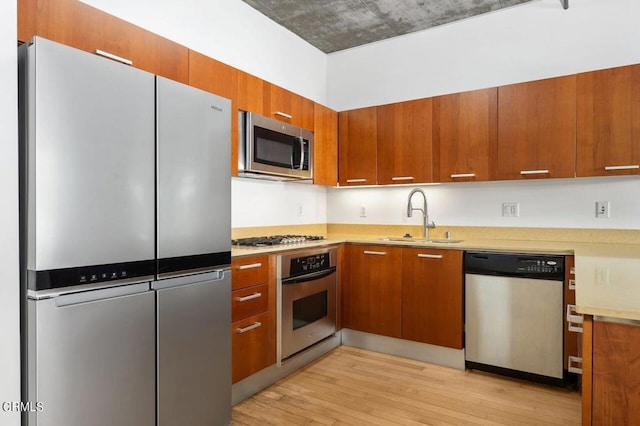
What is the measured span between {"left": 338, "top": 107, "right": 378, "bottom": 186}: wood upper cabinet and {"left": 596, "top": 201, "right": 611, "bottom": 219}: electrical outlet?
1.67m

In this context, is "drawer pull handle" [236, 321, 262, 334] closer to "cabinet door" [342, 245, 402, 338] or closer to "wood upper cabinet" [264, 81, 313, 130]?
"cabinet door" [342, 245, 402, 338]

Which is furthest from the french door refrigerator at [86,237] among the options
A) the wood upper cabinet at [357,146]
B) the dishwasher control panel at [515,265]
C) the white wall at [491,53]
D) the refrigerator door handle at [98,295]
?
the white wall at [491,53]

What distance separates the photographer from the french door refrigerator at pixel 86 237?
4.32 feet

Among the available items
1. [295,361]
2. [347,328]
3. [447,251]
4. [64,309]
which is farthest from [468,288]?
[64,309]

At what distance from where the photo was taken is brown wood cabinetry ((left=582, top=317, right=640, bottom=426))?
101 centimetres

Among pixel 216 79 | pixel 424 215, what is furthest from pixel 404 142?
pixel 216 79

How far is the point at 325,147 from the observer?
3.54 meters

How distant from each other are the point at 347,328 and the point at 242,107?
1.96m

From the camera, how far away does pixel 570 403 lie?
2.33 m

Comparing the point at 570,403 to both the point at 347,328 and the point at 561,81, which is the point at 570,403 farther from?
the point at 561,81

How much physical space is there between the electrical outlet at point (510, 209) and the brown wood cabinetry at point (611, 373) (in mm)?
2247

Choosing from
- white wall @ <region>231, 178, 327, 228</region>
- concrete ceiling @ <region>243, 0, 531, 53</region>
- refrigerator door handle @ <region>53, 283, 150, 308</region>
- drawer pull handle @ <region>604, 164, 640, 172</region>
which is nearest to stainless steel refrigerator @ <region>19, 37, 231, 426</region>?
refrigerator door handle @ <region>53, 283, 150, 308</region>

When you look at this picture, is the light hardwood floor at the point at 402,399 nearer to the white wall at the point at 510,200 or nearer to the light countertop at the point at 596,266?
the light countertop at the point at 596,266

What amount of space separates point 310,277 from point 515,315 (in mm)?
1402
